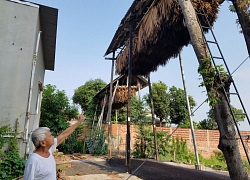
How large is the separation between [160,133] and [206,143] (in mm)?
4339

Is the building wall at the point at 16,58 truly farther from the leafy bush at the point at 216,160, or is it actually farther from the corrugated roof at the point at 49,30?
the leafy bush at the point at 216,160

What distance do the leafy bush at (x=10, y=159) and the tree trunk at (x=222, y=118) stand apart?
3.74 meters

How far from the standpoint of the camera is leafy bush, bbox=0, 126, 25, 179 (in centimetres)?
389

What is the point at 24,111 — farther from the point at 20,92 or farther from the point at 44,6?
the point at 44,6

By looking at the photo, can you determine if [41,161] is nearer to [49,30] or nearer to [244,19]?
[244,19]

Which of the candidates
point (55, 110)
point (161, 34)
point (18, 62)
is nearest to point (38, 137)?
point (18, 62)

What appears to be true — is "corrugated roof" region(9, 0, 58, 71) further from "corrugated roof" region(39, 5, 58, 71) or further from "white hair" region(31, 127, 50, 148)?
"white hair" region(31, 127, 50, 148)

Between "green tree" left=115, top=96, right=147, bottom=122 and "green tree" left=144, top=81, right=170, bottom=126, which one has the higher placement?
"green tree" left=144, top=81, right=170, bottom=126

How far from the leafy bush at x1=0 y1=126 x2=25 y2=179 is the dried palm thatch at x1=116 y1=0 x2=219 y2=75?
433cm

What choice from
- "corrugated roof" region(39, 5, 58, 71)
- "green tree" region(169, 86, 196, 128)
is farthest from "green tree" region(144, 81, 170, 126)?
"corrugated roof" region(39, 5, 58, 71)

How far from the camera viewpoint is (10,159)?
401cm

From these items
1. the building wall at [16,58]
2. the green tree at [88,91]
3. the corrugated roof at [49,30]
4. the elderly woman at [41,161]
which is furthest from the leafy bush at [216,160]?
the green tree at [88,91]

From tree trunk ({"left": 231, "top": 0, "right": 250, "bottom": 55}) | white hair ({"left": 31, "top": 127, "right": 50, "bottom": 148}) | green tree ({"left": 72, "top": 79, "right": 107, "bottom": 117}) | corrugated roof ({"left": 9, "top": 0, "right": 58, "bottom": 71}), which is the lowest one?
white hair ({"left": 31, "top": 127, "right": 50, "bottom": 148})

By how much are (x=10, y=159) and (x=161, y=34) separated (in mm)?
4795
